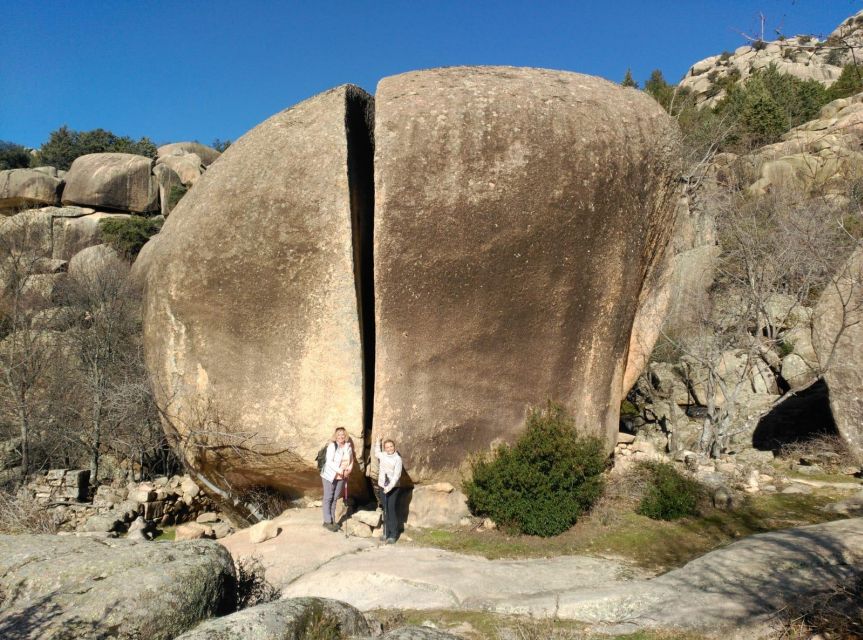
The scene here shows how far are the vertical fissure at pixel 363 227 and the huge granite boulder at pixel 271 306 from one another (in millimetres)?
40

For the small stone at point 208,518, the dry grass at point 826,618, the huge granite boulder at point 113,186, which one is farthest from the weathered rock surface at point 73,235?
the dry grass at point 826,618

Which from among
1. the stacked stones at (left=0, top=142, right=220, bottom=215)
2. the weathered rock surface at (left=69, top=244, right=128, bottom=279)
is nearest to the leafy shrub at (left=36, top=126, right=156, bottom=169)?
the stacked stones at (left=0, top=142, right=220, bottom=215)

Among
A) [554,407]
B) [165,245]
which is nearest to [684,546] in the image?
[554,407]

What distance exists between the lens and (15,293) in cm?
1435

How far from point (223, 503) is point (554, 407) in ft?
14.0

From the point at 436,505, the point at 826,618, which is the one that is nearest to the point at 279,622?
the point at 826,618

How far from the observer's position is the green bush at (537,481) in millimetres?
7035

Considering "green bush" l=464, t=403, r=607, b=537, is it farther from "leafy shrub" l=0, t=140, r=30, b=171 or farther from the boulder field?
"leafy shrub" l=0, t=140, r=30, b=171

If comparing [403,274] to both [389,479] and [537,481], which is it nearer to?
[389,479]

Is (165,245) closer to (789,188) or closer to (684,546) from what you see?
(684,546)

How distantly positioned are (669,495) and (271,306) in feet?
16.3

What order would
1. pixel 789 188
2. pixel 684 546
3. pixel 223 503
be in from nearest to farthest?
pixel 684 546 < pixel 223 503 < pixel 789 188

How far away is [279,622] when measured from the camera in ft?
10.9

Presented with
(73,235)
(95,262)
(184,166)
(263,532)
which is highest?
(184,166)
